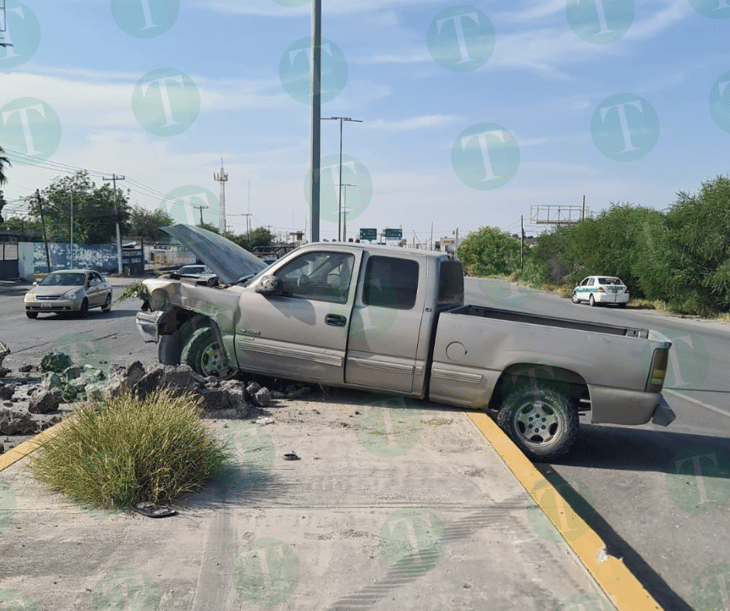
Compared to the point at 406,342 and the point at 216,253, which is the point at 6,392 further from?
the point at 406,342

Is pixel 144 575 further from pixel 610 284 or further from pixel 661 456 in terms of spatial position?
pixel 610 284

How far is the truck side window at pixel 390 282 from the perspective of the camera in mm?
7531

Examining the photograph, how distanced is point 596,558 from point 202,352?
524 cm

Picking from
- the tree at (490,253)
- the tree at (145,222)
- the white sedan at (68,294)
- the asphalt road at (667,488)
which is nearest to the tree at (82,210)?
the tree at (145,222)

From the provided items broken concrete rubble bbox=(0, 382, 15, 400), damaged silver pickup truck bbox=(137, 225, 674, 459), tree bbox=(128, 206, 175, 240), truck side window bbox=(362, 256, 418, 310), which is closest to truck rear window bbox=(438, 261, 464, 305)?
damaged silver pickup truck bbox=(137, 225, 674, 459)

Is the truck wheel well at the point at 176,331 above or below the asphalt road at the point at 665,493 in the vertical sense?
above

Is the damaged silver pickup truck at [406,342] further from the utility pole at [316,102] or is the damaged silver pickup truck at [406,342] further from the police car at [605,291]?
the police car at [605,291]

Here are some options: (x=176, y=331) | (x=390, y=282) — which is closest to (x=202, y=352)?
(x=176, y=331)

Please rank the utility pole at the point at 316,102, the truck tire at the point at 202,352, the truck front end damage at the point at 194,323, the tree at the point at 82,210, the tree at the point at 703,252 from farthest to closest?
the tree at the point at 82,210 → the tree at the point at 703,252 → the utility pole at the point at 316,102 → the truck tire at the point at 202,352 → the truck front end damage at the point at 194,323

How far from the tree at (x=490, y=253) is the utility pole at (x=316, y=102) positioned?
71.4 m

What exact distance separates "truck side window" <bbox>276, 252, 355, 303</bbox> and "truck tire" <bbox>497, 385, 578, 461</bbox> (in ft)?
6.44

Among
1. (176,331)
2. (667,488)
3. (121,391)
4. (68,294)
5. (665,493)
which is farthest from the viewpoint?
(68,294)

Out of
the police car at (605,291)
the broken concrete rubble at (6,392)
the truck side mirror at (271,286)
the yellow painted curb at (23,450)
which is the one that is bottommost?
the police car at (605,291)

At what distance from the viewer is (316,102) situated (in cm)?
1287
